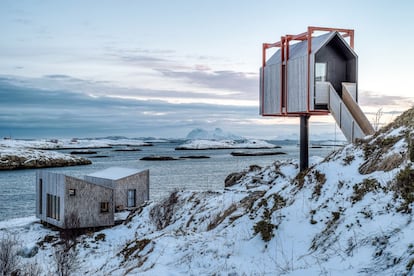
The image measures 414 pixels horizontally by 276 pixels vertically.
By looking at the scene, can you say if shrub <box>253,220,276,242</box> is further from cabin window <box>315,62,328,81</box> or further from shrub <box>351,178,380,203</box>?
cabin window <box>315,62,328,81</box>

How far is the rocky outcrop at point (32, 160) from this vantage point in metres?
127

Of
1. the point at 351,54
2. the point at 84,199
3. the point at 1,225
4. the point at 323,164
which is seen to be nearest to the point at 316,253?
the point at 323,164

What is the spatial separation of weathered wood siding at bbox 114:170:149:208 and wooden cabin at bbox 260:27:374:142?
1903cm

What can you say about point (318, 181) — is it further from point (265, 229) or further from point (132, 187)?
point (132, 187)

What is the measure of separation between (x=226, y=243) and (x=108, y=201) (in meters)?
25.5

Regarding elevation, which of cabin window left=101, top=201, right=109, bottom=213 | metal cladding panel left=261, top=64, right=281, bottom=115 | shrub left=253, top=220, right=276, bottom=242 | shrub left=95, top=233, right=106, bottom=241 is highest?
metal cladding panel left=261, top=64, right=281, bottom=115

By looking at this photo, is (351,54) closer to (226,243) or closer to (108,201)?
(226,243)

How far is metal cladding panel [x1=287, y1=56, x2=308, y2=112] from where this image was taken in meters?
21.0

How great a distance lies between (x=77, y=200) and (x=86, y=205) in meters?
0.84

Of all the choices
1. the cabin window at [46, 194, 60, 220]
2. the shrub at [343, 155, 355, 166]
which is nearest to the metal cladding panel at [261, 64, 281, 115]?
the shrub at [343, 155, 355, 166]

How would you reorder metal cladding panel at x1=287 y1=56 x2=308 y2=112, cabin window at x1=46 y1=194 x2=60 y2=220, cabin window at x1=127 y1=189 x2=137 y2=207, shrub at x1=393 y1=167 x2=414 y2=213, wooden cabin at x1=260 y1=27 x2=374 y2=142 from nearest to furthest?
shrub at x1=393 y1=167 x2=414 y2=213, wooden cabin at x1=260 y1=27 x2=374 y2=142, metal cladding panel at x1=287 y1=56 x2=308 y2=112, cabin window at x1=46 y1=194 x2=60 y2=220, cabin window at x1=127 y1=189 x2=137 y2=207

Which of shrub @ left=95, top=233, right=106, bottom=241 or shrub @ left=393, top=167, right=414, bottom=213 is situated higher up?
shrub @ left=393, top=167, right=414, bottom=213

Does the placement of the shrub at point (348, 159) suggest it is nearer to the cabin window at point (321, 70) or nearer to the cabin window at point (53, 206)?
the cabin window at point (321, 70)

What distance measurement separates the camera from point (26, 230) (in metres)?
33.7
